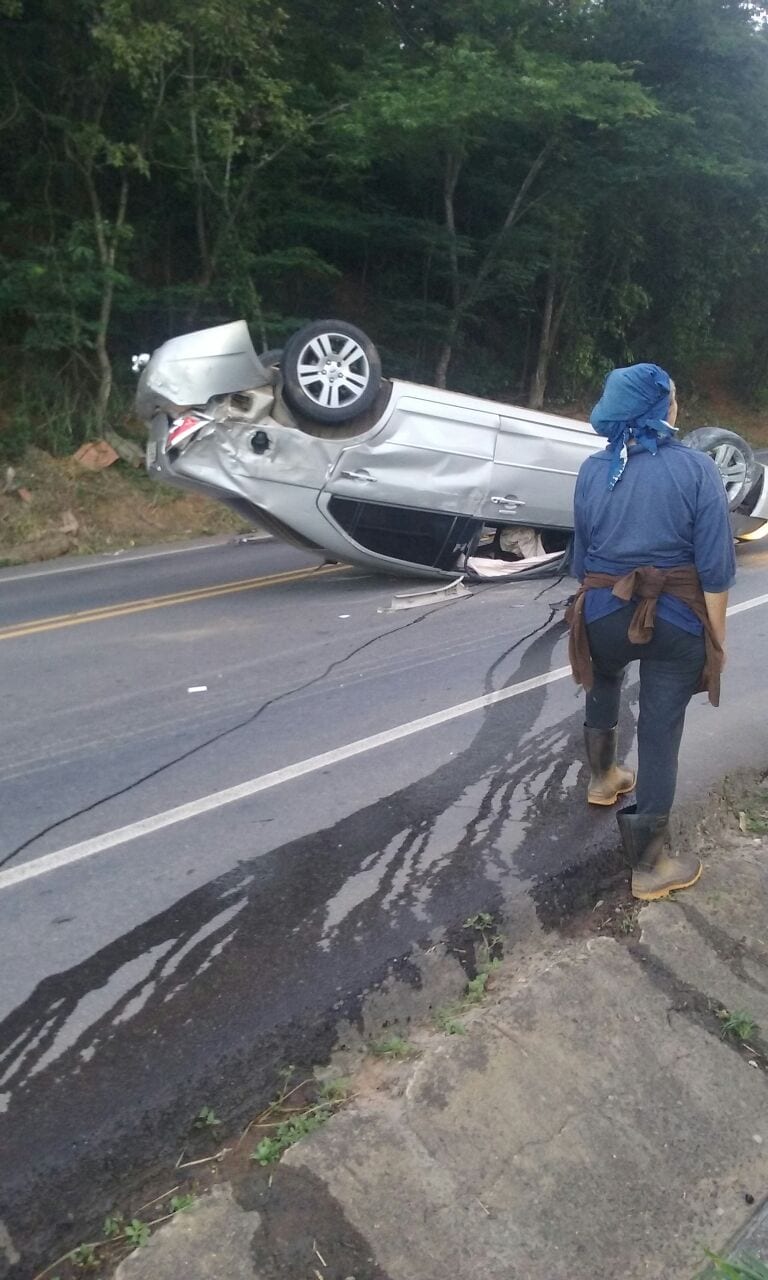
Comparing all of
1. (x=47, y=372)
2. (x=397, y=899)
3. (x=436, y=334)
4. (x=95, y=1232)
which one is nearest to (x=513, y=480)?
(x=397, y=899)

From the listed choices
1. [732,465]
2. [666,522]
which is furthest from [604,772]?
[732,465]

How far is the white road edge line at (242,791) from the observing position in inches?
190

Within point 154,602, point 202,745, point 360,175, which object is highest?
point 360,175

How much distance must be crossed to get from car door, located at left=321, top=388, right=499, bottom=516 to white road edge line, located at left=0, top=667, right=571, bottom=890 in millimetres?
2573

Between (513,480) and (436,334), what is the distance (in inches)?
484

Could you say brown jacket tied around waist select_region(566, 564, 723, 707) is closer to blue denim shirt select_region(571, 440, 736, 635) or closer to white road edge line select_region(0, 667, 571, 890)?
blue denim shirt select_region(571, 440, 736, 635)

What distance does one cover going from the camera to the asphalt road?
343cm

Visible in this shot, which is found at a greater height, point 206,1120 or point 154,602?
point 206,1120

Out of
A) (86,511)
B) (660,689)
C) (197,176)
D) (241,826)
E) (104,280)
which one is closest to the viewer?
(660,689)

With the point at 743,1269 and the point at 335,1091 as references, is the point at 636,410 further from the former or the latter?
the point at 743,1269

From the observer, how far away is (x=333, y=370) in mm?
9023

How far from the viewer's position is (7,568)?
42.7ft

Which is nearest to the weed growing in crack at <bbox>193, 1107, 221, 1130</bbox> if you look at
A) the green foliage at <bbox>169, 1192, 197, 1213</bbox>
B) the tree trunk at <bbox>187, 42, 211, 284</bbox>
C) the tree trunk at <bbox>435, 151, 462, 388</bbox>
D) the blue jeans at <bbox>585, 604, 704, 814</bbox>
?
the green foliage at <bbox>169, 1192, 197, 1213</bbox>

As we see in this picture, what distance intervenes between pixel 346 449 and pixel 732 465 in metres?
3.82
